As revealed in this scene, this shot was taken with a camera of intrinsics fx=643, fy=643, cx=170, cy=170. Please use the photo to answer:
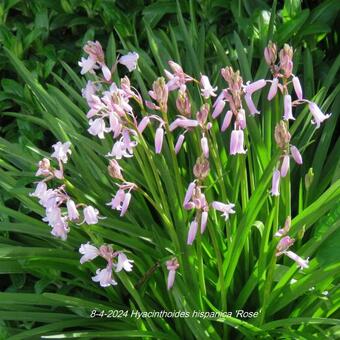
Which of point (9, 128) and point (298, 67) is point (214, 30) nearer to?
point (298, 67)

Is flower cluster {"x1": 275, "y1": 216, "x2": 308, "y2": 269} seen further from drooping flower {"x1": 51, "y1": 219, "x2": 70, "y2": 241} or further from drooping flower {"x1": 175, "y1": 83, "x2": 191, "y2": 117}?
drooping flower {"x1": 51, "y1": 219, "x2": 70, "y2": 241}

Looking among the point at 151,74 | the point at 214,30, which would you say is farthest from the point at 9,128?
the point at 214,30

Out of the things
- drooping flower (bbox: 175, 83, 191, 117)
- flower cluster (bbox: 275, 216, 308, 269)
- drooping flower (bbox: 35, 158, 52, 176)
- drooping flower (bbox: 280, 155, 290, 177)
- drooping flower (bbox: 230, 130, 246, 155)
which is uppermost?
drooping flower (bbox: 175, 83, 191, 117)

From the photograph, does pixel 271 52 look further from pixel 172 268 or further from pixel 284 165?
pixel 172 268

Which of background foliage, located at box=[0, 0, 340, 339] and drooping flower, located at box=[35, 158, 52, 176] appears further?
background foliage, located at box=[0, 0, 340, 339]

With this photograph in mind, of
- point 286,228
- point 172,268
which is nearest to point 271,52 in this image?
point 286,228

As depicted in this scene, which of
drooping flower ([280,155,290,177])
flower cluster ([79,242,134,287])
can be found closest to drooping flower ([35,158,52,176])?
flower cluster ([79,242,134,287])

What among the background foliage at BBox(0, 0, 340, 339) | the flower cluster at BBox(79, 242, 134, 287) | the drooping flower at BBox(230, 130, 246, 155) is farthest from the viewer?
the background foliage at BBox(0, 0, 340, 339)
